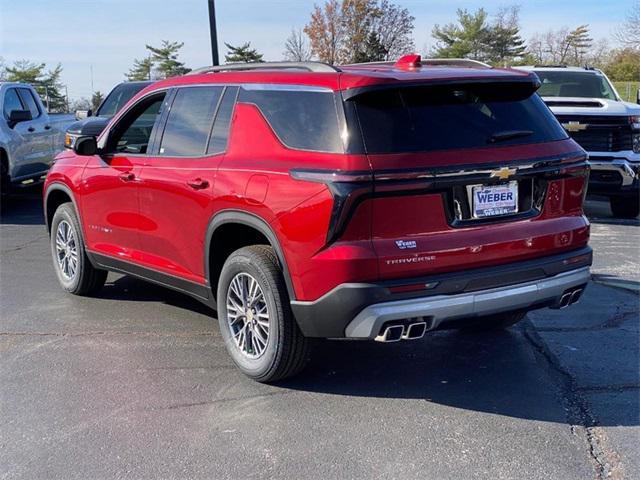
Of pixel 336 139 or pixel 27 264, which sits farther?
pixel 27 264

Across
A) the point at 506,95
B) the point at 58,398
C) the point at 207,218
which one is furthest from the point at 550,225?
the point at 58,398

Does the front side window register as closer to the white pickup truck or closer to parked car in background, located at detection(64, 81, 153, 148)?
the white pickup truck

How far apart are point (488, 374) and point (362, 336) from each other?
1.17 metres

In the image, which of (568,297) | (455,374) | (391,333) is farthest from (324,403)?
(568,297)

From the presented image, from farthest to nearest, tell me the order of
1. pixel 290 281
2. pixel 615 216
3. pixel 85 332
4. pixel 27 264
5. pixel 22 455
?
1. pixel 615 216
2. pixel 27 264
3. pixel 85 332
4. pixel 290 281
5. pixel 22 455

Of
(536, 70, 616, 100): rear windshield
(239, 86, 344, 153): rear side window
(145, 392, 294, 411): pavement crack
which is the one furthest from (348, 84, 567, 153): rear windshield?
(536, 70, 616, 100): rear windshield

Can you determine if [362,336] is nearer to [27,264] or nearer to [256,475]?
[256,475]

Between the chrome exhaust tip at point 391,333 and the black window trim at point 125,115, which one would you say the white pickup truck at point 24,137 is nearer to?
the black window trim at point 125,115

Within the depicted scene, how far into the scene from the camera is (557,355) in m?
4.72

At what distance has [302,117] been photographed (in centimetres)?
399

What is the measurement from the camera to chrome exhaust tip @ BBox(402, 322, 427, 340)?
3.67 m

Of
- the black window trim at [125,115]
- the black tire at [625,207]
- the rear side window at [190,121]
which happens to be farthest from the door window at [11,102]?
the black tire at [625,207]

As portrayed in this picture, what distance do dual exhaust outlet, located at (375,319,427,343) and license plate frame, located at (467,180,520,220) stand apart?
0.66m

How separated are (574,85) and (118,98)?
8164 millimetres
